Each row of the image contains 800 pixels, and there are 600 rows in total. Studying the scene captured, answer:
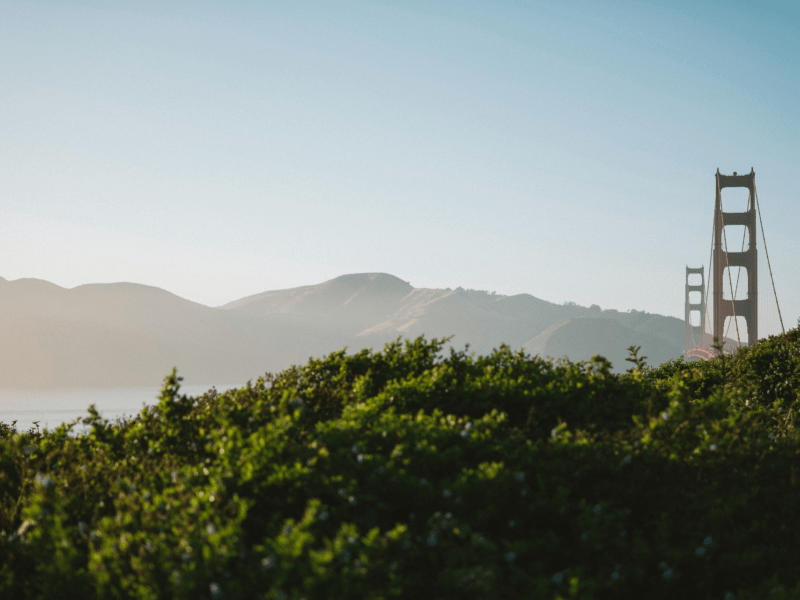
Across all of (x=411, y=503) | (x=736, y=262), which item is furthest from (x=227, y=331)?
(x=411, y=503)

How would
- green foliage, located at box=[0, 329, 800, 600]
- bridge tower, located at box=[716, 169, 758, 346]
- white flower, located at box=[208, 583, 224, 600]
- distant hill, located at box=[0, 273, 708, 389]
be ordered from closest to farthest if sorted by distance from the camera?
white flower, located at box=[208, 583, 224, 600] < green foliage, located at box=[0, 329, 800, 600] < bridge tower, located at box=[716, 169, 758, 346] < distant hill, located at box=[0, 273, 708, 389]

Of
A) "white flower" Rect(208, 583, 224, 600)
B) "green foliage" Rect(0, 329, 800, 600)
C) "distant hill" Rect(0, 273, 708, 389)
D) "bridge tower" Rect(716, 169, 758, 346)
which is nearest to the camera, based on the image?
"white flower" Rect(208, 583, 224, 600)

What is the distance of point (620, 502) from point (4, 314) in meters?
140

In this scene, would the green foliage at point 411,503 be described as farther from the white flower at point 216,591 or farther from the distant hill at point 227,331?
the distant hill at point 227,331

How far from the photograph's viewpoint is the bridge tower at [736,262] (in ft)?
77.3

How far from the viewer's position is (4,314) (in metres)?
111

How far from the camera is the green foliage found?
2031 millimetres

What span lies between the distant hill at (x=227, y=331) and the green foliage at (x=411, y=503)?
80740mm

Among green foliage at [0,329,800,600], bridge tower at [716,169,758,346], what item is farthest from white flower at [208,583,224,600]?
bridge tower at [716,169,758,346]

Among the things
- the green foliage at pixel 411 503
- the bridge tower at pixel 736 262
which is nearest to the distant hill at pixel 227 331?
the bridge tower at pixel 736 262

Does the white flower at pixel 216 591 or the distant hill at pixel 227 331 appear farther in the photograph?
the distant hill at pixel 227 331

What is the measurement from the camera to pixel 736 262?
25.0m

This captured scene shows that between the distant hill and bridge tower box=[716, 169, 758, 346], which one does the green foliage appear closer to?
bridge tower box=[716, 169, 758, 346]

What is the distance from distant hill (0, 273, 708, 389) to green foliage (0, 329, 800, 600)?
265ft
